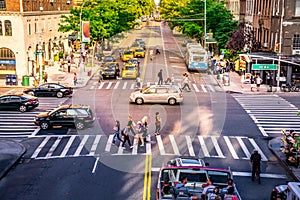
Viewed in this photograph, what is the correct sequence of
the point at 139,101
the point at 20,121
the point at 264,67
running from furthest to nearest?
the point at 264,67, the point at 139,101, the point at 20,121

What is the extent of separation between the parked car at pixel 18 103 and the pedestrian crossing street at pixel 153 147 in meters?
8.33

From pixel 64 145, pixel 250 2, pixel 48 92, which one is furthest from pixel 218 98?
pixel 250 2

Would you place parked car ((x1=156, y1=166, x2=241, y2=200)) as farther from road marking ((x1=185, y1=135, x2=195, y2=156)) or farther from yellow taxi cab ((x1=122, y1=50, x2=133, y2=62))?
yellow taxi cab ((x1=122, y1=50, x2=133, y2=62))

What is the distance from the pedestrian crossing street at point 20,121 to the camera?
30161 millimetres

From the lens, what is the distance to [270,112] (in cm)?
3622

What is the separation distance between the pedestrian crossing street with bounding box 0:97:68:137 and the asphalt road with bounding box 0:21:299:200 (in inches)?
63.7

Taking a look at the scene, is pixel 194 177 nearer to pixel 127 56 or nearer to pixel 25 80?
pixel 25 80

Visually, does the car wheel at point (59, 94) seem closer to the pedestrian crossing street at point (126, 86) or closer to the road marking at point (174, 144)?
the pedestrian crossing street at point (126, 86)

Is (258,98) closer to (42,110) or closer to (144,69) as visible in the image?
(42,110)

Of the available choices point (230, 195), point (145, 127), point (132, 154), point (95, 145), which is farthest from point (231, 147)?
point (230, 195)

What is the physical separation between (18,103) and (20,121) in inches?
130

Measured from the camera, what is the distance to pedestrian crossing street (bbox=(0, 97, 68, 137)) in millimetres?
30161

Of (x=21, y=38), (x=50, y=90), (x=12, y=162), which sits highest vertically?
(x=21, y=38)

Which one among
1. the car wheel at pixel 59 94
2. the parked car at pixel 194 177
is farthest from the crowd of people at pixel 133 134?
the car wheel at pixel 59 94
